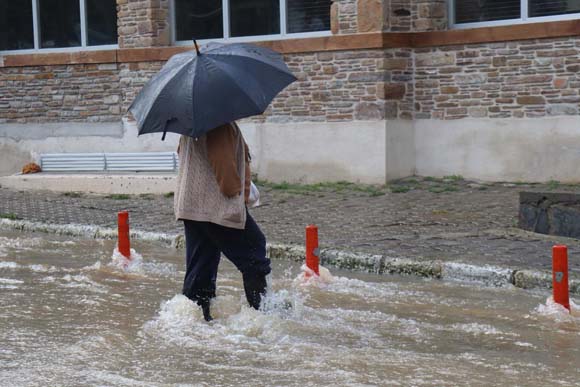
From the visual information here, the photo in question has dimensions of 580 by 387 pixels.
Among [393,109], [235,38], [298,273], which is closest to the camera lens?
[298,273]

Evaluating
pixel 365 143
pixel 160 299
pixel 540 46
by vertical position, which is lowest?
pixel 160 299

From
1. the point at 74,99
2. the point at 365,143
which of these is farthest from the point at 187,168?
the point at 74,99

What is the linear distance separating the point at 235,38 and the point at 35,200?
4.17m

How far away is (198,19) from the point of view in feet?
56.5

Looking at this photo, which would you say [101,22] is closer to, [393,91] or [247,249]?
[393,91]

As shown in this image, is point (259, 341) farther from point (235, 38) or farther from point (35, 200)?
point (235, 38)

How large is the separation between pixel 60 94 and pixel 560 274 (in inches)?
491

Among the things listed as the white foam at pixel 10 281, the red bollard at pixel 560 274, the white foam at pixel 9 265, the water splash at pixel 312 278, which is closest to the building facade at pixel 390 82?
the water splash at pixel 312 278

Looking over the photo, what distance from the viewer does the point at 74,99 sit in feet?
59.3

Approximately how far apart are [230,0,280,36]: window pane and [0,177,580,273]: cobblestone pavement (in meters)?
2.67

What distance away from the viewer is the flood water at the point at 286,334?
6180 mm

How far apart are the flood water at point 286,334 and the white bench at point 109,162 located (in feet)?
22.5

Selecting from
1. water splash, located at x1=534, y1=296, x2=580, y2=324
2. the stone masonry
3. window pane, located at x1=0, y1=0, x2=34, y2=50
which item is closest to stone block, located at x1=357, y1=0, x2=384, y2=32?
the stone masonry

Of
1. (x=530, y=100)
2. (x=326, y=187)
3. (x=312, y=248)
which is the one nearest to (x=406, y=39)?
(x=530, y=100)
